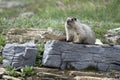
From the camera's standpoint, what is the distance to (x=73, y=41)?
15.1 meters

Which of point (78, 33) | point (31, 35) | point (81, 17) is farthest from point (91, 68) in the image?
point (81, 17)

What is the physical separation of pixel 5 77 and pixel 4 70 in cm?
48

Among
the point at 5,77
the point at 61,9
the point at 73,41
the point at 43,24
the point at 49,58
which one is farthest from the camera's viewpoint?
the point at 61,9

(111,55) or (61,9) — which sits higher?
(61,9)

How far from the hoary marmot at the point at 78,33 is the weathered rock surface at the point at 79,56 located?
0.89 meters

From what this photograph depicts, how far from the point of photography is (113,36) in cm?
1658

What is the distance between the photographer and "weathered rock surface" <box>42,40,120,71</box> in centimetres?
1353

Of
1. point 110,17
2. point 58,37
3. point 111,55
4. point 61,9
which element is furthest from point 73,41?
point 61,9

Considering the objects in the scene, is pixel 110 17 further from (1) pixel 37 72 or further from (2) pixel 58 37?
(1) pixel 37 72

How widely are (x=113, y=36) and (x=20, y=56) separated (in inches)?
169

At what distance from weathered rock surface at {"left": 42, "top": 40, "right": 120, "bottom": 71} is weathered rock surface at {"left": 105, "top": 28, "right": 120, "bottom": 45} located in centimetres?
197

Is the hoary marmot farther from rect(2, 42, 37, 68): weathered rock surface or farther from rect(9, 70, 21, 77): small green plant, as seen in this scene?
rect(9, 70, 21, 77): small green plant

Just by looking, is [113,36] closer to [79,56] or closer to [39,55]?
[79,56]

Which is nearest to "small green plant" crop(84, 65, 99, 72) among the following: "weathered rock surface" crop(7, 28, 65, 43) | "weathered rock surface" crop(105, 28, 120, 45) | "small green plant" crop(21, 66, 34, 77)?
"small green plant" crop(21, 66, 34, 77)
